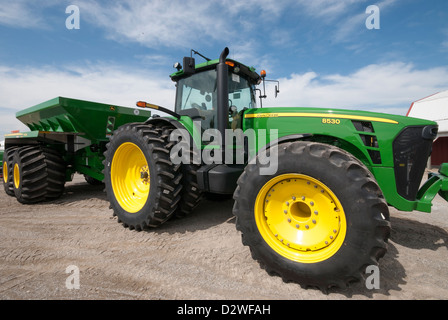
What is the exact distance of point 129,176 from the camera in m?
3.92

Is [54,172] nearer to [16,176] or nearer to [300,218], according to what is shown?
[16,176]

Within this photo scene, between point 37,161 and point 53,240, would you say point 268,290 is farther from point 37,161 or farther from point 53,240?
point 37,161

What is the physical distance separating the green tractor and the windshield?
2 centimetres

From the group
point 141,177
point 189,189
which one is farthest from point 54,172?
point 189,189

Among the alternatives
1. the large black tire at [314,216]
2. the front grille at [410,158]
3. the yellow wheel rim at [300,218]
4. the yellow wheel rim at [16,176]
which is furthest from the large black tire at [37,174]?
the front grille at [410,158]

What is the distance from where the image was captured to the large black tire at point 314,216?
1.86 metres

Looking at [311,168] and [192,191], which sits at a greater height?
[311,168]

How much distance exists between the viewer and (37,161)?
16.5 feet

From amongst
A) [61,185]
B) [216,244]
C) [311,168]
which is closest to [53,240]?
[216,244]

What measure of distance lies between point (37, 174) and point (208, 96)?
13.2 feet

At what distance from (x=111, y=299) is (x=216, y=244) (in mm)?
1261

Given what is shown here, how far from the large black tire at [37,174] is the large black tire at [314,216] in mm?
4633

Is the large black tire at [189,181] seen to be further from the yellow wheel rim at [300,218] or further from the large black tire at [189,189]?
the yellow wheel rim at [300,218]

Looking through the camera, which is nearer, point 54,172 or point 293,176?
point 293,176
